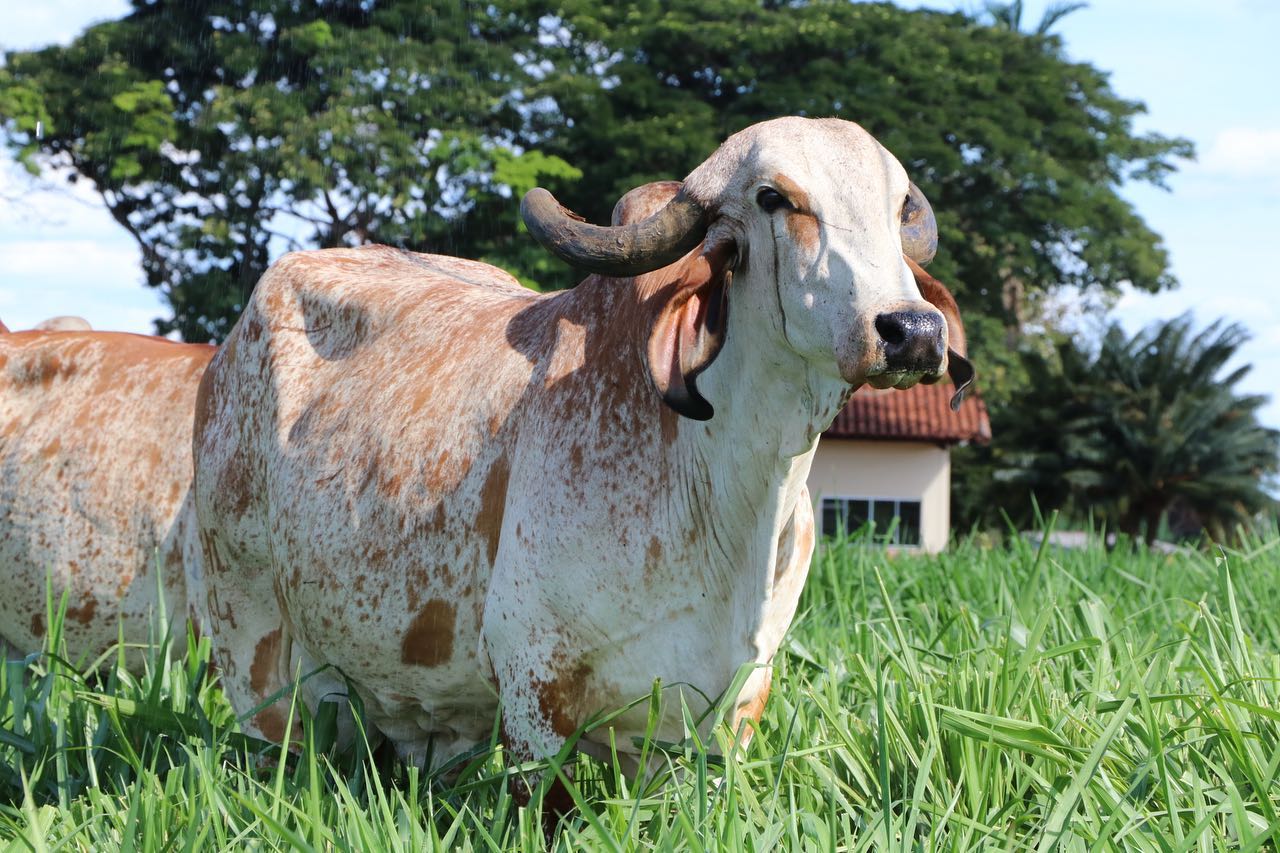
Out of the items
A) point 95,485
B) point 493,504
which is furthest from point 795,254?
point 95,485

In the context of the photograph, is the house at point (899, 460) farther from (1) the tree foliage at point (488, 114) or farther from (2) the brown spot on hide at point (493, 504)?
(2) the brown spot on hide at point (493, 504)

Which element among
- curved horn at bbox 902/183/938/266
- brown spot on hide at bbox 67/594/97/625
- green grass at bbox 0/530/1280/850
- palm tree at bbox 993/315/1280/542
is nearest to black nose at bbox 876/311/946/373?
curved horn at bbox 902/183/938/266

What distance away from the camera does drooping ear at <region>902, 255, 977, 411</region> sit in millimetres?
2688

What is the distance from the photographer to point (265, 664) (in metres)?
3.88

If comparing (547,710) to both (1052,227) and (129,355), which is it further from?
(1052,227)

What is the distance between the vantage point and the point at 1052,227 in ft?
71.4

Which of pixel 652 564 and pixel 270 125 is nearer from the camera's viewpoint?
pixel 652 564

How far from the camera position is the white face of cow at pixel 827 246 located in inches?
92.0

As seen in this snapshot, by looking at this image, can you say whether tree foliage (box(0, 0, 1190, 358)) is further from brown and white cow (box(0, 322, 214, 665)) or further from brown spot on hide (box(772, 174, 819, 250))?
brown spot on hide (box(772, 174, 819, 250))

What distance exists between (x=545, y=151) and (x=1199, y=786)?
1654 centimetres

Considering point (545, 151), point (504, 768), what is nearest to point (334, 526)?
point (504, 768)

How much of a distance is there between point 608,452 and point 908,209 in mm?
735

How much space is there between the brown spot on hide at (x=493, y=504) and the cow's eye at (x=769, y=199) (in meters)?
0.80

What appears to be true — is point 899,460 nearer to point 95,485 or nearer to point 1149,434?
point 1149,434
